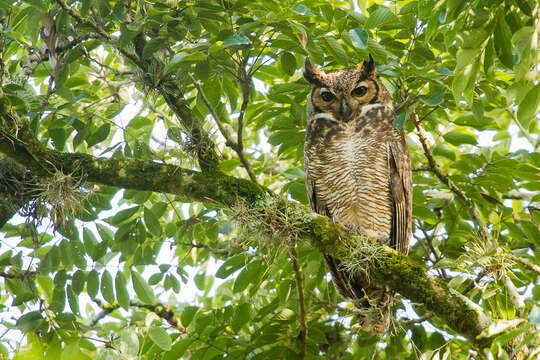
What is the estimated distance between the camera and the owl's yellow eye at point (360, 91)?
3.26 metres

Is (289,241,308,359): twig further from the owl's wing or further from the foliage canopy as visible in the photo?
the owl's wing

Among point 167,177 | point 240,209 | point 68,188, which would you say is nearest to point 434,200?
point 240,209

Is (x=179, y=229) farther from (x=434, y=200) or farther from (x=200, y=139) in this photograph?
(x=434, y=200)

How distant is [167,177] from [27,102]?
885 mm

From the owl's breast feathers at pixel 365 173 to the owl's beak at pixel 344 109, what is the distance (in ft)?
0.22

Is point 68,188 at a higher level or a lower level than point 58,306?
higher

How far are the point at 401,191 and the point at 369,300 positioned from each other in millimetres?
866

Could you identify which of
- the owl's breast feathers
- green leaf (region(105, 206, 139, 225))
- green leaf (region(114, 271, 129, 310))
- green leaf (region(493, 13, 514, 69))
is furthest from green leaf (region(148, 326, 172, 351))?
green leaf (region(493, 13, 514, 69))

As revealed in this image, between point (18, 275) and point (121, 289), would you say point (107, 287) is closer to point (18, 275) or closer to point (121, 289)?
point (121, 289)

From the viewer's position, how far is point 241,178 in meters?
2.66

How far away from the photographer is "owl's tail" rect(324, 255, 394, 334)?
7.97 feet

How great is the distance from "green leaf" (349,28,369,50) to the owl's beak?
1.11 meters

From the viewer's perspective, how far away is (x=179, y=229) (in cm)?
342

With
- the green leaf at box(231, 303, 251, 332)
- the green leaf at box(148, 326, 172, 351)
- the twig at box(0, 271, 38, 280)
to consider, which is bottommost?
the green leaf at box(148, 326, 172, 351)
